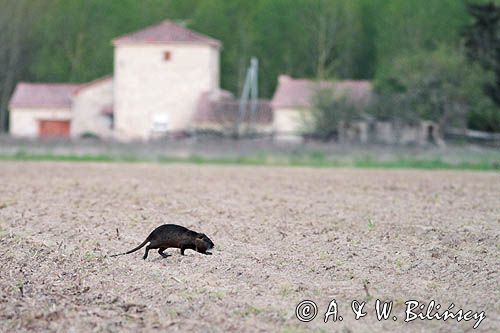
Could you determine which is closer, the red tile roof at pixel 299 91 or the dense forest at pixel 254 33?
the red tile roof at pixel 299 91

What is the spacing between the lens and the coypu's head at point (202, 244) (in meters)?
14.2

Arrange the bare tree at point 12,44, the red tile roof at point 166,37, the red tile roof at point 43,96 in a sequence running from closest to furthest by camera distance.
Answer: the red tile roof at point 166,37 < the red tile roof at point 43,96 < the bare tree at point 12,44

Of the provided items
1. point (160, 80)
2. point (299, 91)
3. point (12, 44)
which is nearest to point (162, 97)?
point (160, 80)

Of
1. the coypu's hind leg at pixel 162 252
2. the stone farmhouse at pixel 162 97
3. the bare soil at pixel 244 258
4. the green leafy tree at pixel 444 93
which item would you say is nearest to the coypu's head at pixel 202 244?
the bare soil at pixel 244 258

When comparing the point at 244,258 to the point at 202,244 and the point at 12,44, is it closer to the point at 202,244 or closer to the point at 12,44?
the point at 202,244

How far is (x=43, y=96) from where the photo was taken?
6894cm

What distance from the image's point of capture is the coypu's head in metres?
14.2

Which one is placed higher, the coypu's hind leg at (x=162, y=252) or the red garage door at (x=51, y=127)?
the coypu's hind leg at (x=162, y=252)

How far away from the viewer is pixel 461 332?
33.6ft

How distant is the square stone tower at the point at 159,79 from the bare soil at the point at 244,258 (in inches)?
1483

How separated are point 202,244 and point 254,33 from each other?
59.4 metres

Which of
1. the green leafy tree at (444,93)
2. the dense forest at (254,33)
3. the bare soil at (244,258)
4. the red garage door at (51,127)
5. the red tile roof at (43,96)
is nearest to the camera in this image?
the bare soil at (244,258)

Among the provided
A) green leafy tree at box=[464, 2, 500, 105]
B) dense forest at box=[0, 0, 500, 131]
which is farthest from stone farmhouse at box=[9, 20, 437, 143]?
green leafy tree at box=[464, 2, 500, 105]

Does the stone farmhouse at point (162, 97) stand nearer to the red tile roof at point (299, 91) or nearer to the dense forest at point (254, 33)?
the red tile roof at point (299, 91)
